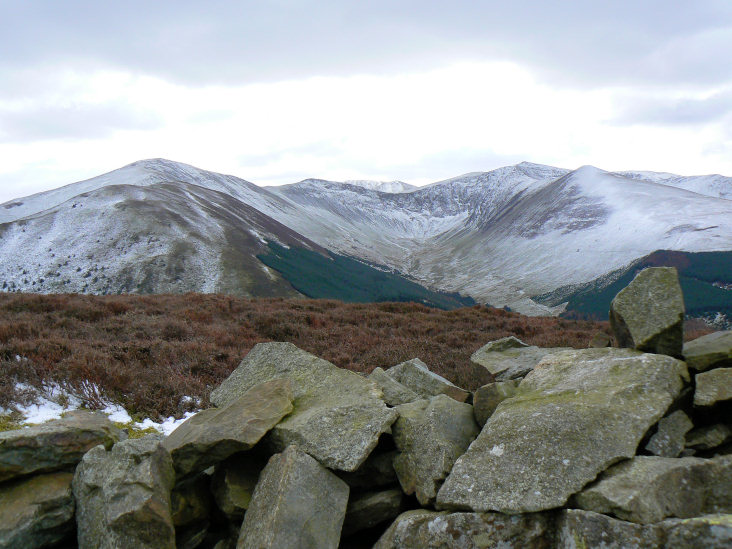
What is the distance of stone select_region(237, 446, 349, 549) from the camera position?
5258mm

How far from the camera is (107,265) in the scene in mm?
61969

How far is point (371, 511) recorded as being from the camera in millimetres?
6082

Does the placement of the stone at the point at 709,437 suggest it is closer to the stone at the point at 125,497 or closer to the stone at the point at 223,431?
the stone at the point at 223,431

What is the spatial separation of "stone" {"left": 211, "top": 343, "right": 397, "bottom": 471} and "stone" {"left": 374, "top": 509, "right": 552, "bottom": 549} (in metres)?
1.05

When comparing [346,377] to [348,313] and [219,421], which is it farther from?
[348,313]

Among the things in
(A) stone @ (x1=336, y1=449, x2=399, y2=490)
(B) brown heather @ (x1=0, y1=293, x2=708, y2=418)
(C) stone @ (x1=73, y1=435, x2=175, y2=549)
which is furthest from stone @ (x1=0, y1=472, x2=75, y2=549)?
(A) stone @ (x1=336, y1=449, x2=399, y2=490)

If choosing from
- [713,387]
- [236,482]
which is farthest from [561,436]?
[236,482]

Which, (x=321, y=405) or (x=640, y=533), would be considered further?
(x=321, y=405)

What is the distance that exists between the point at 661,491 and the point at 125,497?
20.3 feet

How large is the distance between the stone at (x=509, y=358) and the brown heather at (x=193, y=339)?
1081mm

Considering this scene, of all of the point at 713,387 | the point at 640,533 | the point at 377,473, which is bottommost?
the point at 377,473

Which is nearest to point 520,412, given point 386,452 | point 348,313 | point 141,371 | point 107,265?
point 386,452

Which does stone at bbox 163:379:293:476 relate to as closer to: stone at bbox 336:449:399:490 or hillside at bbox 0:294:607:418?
stone at bbox 336:449:399:490

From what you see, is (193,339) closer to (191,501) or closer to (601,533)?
(191,501)
